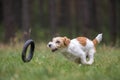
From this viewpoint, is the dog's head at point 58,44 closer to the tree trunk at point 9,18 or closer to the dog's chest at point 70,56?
the dog's chest at point 70,56

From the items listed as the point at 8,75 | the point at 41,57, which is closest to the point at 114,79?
the point at 8,75

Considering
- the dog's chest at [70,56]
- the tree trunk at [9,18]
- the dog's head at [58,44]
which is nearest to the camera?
the dog's head at [58,44]

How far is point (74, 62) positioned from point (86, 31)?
1390 centimetres

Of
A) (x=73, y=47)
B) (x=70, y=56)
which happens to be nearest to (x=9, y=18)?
(x=70, y=56)

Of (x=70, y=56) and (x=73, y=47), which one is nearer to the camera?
(x=73, y=47)

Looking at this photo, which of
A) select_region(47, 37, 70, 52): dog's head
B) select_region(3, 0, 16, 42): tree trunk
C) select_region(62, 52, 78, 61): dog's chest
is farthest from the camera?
select_region(3, 0, 16, 42): tree trunk

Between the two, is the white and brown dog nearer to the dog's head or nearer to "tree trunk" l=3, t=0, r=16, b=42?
the dog's head

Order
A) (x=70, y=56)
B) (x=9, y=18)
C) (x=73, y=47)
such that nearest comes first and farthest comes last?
(x=73, y=47) → (x=70, y=56) → (x=9, y=18)

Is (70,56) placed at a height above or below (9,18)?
below

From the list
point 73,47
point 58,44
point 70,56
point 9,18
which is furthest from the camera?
point 9,18

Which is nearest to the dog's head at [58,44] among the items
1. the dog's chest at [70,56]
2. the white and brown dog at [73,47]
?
the white and brown dog at [73,47]

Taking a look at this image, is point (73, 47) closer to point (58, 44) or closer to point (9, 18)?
point (58, 44)

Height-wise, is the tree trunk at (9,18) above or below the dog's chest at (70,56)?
above

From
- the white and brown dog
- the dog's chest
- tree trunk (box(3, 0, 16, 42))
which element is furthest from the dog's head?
tree trunk (box(3, 0, 16, 42))
